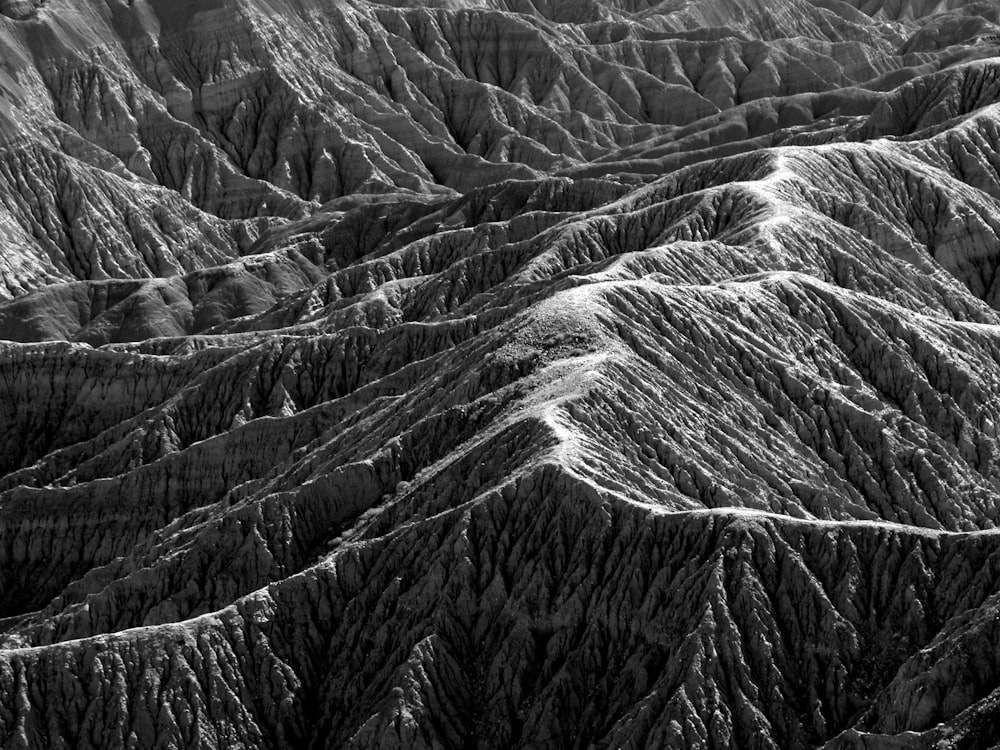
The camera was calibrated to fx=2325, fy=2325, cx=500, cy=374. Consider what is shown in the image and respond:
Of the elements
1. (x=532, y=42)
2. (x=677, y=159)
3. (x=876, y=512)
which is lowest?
(x=532, y=42)

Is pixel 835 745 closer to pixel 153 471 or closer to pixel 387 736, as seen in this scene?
pixel 387 736

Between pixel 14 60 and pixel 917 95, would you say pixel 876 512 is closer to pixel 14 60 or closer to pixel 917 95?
pixel 917 95

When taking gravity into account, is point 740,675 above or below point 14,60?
above

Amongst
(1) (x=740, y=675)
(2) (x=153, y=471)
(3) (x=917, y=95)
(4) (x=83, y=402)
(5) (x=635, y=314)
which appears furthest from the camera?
(3) (x=917, y=95)

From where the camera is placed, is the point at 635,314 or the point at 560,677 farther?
the point at 635,314

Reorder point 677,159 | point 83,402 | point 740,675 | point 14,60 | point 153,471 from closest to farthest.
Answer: point 740,675, point 153,471, point 83,402, point 677,159, point 14,60

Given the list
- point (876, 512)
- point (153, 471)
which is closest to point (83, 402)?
point (153, 471)
